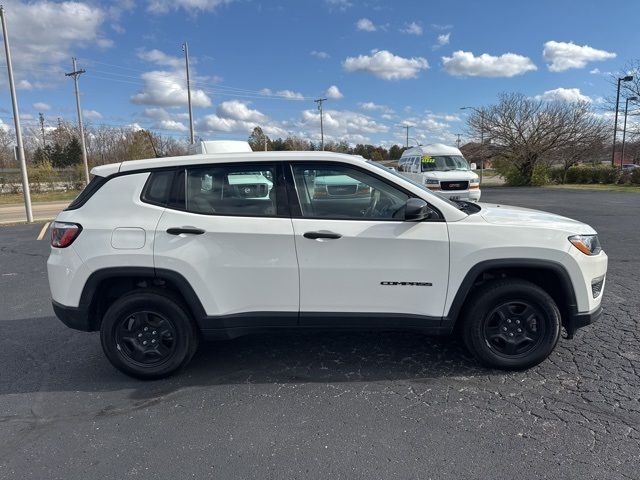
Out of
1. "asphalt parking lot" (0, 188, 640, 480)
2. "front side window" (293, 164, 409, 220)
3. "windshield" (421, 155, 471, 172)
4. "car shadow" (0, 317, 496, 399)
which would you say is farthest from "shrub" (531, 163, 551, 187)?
"front side window" (293, 164, 409, 220)

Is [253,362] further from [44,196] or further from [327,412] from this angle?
[44,196]

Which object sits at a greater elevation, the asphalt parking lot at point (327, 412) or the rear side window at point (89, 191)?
the rear side window at point (89, 191)

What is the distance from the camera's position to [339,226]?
3377mm

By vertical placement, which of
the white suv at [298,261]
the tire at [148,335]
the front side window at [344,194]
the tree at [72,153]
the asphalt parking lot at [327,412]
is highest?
the tree at [72,153]

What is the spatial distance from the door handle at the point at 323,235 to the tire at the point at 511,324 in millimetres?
1192

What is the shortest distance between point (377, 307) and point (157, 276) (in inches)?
66.5

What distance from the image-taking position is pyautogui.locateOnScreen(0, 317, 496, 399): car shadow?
3596 mm

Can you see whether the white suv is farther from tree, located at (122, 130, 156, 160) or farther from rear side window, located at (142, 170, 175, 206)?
Answer: tree, located at (122, 130, 156, 160)

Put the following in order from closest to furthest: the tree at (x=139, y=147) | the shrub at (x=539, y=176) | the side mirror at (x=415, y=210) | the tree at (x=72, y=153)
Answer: the side mirror at (x=415, y=210), the shrub at (x=539, y=176), the tree at (x=139, y=147), the tree at (x=72, y=153)

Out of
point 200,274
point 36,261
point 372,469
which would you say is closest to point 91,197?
point 200,274

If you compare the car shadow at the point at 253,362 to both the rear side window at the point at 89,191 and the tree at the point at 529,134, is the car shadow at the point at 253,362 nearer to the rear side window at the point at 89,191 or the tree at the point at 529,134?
the rear side window at the point at 89,191

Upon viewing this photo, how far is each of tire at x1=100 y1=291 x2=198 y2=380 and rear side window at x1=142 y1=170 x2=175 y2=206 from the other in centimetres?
72

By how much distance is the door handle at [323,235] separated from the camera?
11.0ft

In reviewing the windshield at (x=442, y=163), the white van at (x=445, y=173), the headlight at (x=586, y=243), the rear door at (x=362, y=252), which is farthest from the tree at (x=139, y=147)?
the headlight at (x=586, y=243)
